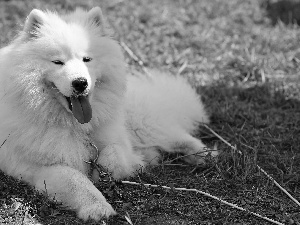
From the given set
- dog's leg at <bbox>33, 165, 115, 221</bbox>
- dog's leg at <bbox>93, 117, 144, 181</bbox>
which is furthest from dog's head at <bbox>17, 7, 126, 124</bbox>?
dog's leg at <bbox>33, 165, 115, 221</bbox>

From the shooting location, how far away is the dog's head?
362cm

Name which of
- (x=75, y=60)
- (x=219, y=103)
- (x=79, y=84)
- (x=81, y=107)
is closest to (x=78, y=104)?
(x=81, y=107)

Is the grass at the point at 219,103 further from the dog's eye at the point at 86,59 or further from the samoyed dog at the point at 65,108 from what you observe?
the dog's eye at the point at 86,59

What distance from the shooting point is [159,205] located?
363 cm

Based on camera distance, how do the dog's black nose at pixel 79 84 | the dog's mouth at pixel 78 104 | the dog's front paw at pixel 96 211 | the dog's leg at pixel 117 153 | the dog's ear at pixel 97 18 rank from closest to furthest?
the dog's front paw at pixel 96 211, the dog's black nose at pixel 79 84, the dog's mouth at pixel 78 104, the dog's leg at pixel 117 153, the dog's ear at pixel 97 18

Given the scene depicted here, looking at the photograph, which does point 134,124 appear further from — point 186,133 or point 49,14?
point 49,14

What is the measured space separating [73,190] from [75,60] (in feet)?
3.14

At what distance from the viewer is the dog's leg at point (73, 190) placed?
3.43 metres

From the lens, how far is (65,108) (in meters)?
3.80

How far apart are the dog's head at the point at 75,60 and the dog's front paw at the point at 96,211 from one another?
65cm

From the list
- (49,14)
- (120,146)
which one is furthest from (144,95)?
(49,14)

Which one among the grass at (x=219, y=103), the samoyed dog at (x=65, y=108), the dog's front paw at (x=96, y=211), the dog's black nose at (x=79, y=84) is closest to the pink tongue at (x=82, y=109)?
the samoyed dog at (x=65, y=108)

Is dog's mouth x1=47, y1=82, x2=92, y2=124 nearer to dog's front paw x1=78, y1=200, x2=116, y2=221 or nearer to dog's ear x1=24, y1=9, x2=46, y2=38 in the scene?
dog's ear x1=24, y1=9, x2=46, y2=38

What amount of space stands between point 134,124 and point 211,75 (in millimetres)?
2187
